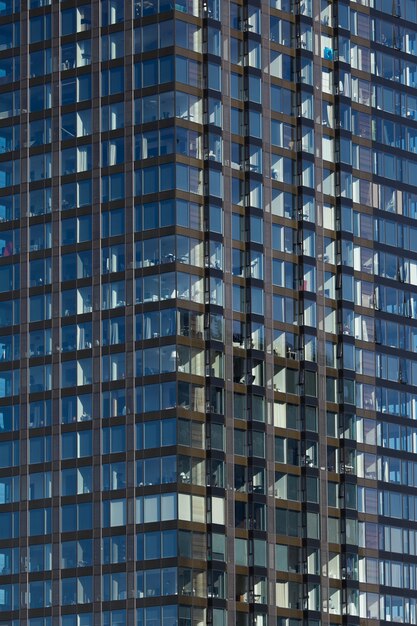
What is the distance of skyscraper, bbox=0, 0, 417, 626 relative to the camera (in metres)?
164

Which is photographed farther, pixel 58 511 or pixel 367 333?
pixel 367 333

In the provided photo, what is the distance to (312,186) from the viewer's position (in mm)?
175875

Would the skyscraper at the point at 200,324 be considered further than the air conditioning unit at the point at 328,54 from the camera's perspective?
No

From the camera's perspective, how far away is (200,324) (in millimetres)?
165375

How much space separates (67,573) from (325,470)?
71.1 ft

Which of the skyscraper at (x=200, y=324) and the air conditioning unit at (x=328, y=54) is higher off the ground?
the air conditioning unit at (x=328, y=54)

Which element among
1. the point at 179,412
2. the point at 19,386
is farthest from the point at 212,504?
the point at 19,386

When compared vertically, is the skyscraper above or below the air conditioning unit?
below

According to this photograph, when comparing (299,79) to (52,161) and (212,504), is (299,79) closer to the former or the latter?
(52,161)

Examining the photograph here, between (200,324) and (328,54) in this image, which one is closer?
(200,324)

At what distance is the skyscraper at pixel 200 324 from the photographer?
16350 cm

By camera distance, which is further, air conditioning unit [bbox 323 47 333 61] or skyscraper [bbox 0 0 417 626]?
air conditioning unit [bbox 323 47 333 61]

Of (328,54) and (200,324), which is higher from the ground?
(328,54)

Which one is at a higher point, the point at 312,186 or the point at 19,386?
the point at 312,186
